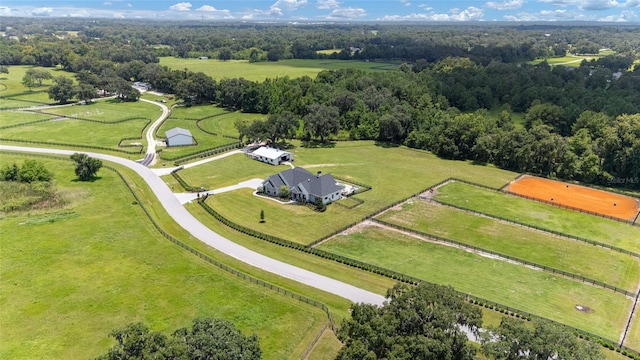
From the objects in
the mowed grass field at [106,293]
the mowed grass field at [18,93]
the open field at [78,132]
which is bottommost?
the mowed grass field at [106,293]

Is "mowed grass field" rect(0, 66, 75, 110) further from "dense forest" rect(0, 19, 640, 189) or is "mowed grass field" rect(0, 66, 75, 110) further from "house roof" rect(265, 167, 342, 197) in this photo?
"house roof" rect(265, 167, 342, 197)

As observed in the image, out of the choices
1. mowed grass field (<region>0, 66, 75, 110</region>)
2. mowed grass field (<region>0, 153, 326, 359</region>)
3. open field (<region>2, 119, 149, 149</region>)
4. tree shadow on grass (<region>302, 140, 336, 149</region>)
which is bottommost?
mowed grass field (<region>0, 153, 326, 359</region>)

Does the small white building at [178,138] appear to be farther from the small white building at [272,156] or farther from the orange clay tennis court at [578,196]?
the orange clay tennis court at [578,196]

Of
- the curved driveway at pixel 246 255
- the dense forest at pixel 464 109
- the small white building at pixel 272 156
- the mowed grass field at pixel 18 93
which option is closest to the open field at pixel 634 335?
the curved driveway at pixel 246 255

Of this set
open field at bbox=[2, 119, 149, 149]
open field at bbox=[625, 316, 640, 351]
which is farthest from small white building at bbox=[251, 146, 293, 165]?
open field at bbox=[625, 316, 640, 351]

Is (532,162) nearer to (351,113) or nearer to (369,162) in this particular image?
(369,162)

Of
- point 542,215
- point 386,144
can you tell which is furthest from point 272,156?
point 542,215
